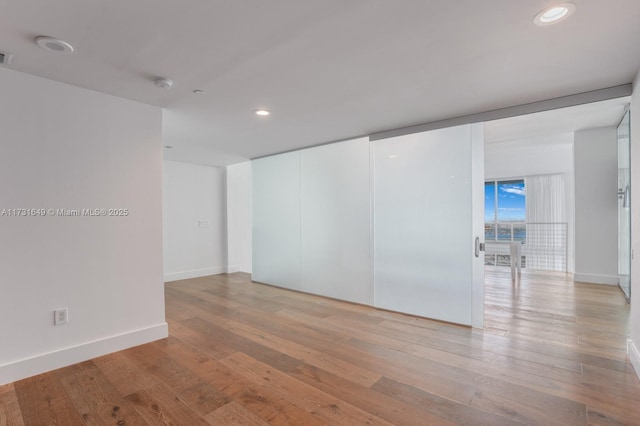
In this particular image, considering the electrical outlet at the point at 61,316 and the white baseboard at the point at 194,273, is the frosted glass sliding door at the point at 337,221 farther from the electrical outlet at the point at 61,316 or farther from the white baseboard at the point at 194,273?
the electrical outlet at the point at 61,316

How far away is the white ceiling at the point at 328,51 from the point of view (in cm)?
162

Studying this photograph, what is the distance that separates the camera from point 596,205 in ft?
16.3

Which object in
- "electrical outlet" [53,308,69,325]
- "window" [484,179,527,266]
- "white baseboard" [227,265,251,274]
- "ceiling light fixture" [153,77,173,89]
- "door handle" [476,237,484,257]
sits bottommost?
"white baseboard" [227,265,251,274]

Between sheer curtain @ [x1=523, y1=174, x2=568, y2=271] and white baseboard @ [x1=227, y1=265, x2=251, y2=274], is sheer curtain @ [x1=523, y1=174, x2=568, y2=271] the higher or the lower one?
the higher one

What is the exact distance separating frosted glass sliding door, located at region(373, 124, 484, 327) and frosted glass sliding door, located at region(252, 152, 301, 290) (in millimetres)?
1532

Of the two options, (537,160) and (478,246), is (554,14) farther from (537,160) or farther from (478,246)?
(537,160)

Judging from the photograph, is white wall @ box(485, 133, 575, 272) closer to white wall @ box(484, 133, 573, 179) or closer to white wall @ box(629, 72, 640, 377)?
white wall @ box(484, 133, 573, 179)

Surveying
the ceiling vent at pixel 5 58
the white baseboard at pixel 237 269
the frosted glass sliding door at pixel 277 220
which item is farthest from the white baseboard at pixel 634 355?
the white baseboard at pixel 237 269

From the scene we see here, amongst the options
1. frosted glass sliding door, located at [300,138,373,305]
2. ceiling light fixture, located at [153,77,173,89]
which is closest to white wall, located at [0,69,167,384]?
ceiling light fixture, located at [153,77,173,89]

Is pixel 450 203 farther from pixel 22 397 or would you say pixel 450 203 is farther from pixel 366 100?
pixel 22 397

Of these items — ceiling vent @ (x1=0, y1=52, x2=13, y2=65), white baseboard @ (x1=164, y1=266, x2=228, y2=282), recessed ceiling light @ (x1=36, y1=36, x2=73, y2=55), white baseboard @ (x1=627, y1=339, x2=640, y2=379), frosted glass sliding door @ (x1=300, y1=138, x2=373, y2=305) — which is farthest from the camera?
white baseboard @ (x1=164, y1=266, x2=228, y2=282)

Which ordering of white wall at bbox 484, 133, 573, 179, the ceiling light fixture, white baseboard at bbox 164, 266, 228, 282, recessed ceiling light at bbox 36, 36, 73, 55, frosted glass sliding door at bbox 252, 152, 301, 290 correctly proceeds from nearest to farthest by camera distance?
recessed ceiling light at bbox 36, 36, 73, 55 → the ceiling light fixture → frosted glass sliding door at bbox 252, 152, 301, 290 → white wall at bbox 484, 133, 573, 179 → white baseboard at bbox 164, 266, 228, 282

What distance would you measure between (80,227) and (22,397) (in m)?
1.22

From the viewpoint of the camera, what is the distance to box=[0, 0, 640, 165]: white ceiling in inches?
63.9
